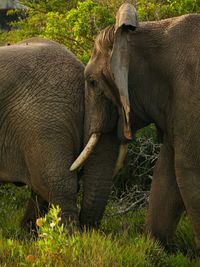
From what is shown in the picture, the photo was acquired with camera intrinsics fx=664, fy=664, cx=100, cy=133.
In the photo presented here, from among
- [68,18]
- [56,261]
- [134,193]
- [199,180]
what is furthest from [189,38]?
[68,18]

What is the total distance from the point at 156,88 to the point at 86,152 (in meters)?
0.77

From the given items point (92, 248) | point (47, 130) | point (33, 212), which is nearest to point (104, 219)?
point (33, 212)

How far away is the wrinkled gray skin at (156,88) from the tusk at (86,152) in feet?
0.22

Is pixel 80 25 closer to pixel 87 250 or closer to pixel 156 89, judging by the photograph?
pixel 156 89

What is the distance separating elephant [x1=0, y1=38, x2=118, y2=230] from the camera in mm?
5219

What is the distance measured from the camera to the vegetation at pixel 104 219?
3977mm

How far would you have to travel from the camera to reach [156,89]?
496 cm

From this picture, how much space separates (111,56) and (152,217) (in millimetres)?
1522

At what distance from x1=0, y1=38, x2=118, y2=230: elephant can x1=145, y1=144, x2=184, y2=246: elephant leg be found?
39cm

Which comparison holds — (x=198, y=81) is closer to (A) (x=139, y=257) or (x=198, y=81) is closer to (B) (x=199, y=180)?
(B) (x=199, y=180)

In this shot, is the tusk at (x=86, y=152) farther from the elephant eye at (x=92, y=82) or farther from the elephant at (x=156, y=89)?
the elephant eye at (x=92, y=82)

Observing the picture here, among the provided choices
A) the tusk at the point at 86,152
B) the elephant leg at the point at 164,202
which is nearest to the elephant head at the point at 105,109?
the tusk at the point at 86,152

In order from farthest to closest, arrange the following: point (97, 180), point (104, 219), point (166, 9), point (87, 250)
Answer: point (166, 9) → point (104, 219) → point (97, 180) → point (87, 250)

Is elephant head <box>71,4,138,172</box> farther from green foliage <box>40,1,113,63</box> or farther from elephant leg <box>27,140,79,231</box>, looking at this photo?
green foliage <box>40,1,113,63</box>
